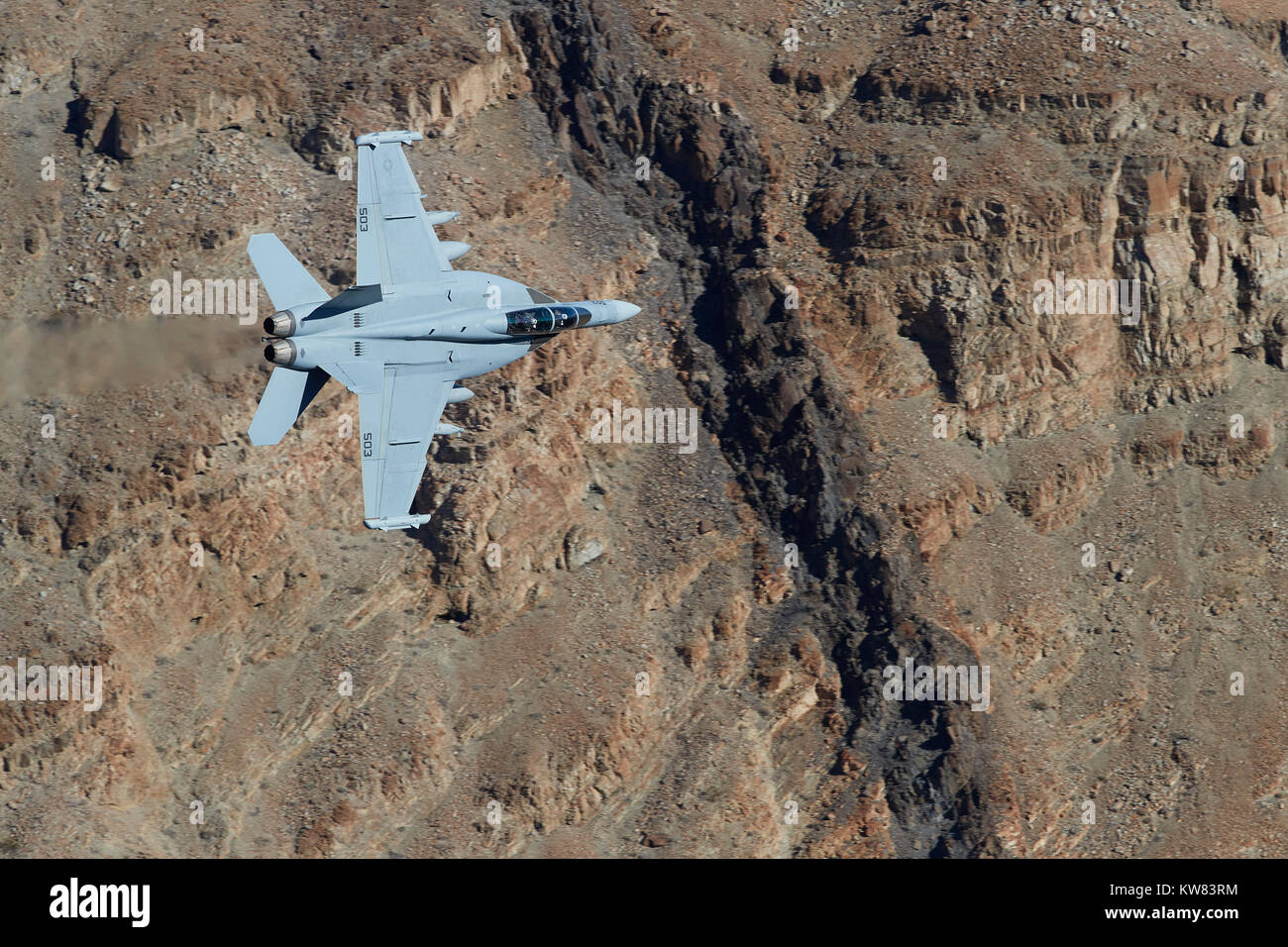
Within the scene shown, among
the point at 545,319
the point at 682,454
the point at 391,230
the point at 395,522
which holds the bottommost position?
the point at 682,454

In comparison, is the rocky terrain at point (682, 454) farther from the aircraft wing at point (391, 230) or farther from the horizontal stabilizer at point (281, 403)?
the horizontal stabilizer at point (281, 403)

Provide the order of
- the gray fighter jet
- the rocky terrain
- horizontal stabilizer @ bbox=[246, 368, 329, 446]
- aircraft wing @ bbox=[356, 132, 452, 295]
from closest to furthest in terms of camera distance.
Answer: horizontal stabilizer @ bbox=[246, 368, 329, 446] → the gray fighter jet → aircraft wing @ bbox=[356, 132, 452, 295] → the rocky terrain

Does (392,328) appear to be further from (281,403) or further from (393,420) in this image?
(281,403)

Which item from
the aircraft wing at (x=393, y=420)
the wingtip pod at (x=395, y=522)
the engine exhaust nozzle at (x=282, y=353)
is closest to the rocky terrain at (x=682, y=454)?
the aircraft wing at (x=393, y=420)

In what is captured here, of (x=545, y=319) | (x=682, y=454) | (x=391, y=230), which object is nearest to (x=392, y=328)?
(x=391, y=230)

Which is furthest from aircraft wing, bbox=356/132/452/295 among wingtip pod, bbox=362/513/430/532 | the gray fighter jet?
wingtip pod, bbox=362/513/430/532

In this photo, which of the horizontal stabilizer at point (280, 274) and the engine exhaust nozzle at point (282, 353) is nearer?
the engine exhaust nozzle at point (282, 353)

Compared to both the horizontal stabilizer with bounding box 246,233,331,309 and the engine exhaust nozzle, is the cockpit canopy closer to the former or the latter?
the horizontal stabilizer with bounding box 246,233,331,309
